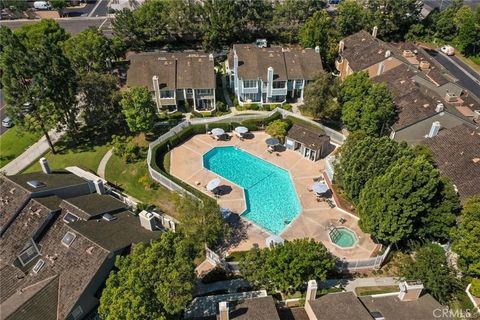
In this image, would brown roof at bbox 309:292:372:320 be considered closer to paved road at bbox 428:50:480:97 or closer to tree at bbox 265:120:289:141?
tree at bbox 265:120:289:141

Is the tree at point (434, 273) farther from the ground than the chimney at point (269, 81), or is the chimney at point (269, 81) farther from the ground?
the chimney at point (269, 81)

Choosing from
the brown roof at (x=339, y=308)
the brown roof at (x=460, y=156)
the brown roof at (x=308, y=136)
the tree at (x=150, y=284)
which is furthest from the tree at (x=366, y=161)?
the tree at (x=150, y=284)

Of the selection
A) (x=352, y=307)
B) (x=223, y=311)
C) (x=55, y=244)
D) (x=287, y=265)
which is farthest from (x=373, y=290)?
(x=55, y=244)

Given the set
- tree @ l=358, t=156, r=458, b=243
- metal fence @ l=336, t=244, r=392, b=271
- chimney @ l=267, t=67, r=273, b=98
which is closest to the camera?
tree @ l=358, t=156, r=458, b=243

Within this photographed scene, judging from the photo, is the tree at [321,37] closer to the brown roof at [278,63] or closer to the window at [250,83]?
the brown roof at [278,63]

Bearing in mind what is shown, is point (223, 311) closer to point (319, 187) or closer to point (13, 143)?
point (319, 187)

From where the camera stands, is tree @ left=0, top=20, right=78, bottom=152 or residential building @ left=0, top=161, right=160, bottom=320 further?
tree @ left=0, top=20, right=78, bottom=152

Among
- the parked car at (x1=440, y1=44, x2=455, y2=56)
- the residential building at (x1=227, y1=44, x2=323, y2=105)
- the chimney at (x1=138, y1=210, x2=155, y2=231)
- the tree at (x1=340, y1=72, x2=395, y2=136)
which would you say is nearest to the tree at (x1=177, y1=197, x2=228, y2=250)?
the chimney at (x1=138, y1=210, x2=155, y2=231)

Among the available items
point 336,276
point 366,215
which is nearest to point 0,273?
point 336,276
